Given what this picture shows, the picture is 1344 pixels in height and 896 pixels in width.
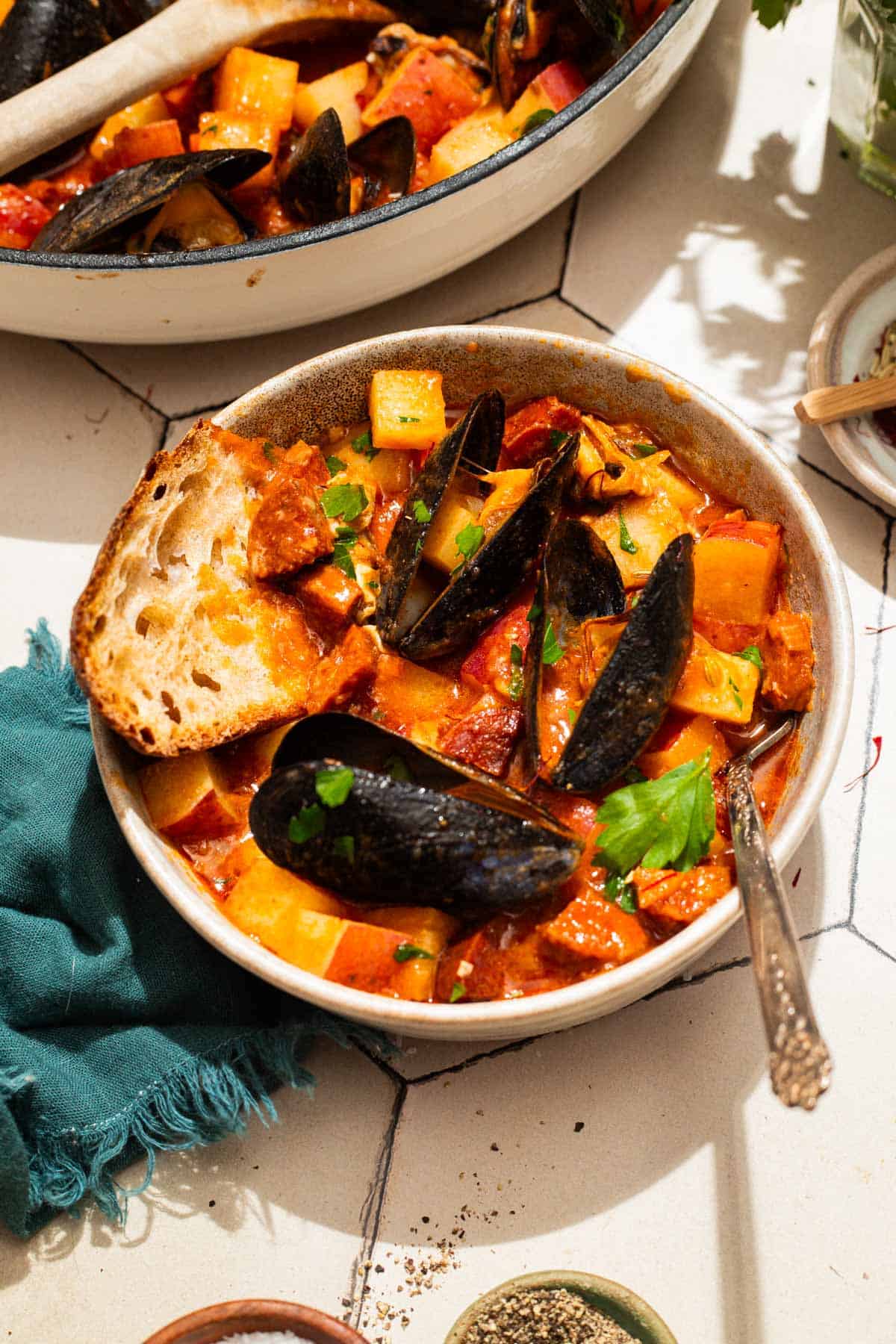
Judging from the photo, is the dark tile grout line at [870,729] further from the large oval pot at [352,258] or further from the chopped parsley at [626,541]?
the large oval pot at [352,258]

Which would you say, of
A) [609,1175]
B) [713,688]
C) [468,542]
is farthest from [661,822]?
[609,1175]

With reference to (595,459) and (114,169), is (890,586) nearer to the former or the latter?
(595,459)

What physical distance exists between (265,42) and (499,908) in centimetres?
218

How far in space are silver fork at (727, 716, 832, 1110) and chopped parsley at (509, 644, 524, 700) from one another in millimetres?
390

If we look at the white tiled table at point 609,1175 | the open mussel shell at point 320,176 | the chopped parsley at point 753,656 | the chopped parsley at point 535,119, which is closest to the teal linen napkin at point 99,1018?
the white tiled table at point 609,1175

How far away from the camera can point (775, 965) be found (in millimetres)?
1671

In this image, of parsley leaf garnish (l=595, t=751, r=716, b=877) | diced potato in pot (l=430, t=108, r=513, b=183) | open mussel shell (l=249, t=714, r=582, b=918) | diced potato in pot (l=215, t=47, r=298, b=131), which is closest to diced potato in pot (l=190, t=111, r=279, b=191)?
diced potato in pot (l=215, t=47, r=298, b=131)

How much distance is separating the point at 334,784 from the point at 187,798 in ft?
1.21

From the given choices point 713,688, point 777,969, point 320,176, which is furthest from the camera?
point 320,176

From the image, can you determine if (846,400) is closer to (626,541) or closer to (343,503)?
(626,541)

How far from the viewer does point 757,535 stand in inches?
83.6

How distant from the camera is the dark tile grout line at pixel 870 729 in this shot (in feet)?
7.58

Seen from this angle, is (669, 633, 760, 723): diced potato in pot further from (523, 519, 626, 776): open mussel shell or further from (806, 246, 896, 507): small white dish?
(806, 246, 896, 507): small white dish

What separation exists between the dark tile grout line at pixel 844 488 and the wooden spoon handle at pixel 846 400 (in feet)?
0.46
